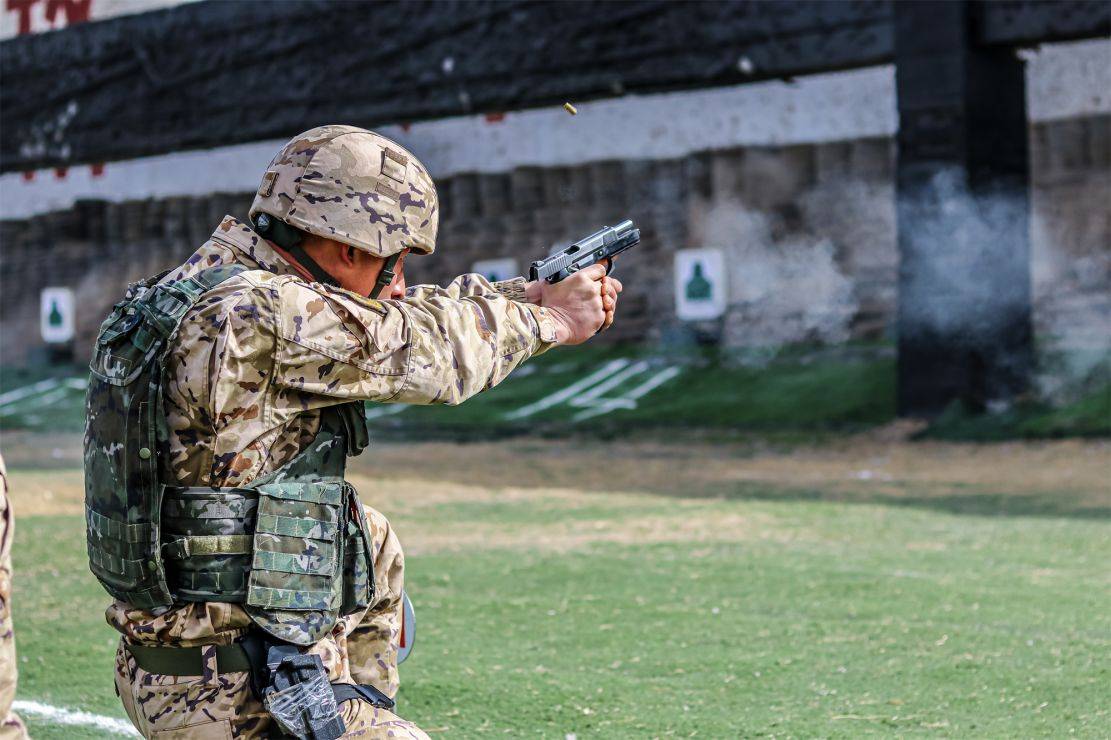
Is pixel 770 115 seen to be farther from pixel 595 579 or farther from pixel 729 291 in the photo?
pixel 595 579

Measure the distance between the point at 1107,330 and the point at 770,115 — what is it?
15.9ft

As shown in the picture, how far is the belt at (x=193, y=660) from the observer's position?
8.27ft

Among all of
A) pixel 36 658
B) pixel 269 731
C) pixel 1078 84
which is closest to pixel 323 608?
pixel 269 731

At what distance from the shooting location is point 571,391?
55.0 feet

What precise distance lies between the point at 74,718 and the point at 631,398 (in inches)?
475

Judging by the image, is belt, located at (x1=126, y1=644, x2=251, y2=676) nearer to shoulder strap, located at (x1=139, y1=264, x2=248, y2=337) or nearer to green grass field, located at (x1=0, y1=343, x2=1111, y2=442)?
shoulder strap, located at (x1=139, y1=264, x2=248, y2=337)

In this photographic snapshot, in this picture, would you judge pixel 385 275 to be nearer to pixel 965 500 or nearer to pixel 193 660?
pixel 193 660

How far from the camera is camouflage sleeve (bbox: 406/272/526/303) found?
2.75 m

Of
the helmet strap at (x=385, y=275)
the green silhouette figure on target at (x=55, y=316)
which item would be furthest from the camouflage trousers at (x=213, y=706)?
the green silhouette figure on target at (x=55, y=316)

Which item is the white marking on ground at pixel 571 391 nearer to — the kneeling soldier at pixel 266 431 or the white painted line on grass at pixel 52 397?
the white painted line on grass at pixel 52 397

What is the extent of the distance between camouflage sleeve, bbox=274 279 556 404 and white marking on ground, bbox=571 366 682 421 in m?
12.7

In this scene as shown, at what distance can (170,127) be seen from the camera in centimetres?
1762

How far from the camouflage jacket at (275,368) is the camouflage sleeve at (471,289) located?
0.43 feet

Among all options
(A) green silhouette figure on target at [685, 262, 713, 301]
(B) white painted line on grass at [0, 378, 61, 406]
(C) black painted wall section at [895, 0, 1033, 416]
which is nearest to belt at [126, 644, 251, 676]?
(C) black painted wall section at [895, 0, 1033, 416]
